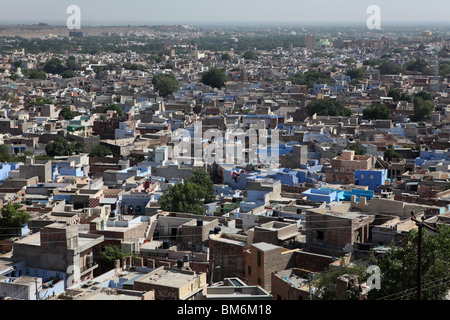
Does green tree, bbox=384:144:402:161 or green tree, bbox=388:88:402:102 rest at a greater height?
green tree, bbox=388:88:402:102

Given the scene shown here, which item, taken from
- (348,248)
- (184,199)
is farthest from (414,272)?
(184,199)

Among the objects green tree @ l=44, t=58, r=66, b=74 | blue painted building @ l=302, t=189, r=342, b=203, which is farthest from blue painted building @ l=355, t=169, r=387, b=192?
green tree @ l=44, t=58, r=66, b=74

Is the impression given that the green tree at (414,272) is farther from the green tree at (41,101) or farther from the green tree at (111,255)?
the green tree at (41,101)

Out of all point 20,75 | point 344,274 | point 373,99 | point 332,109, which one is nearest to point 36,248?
point 344,274

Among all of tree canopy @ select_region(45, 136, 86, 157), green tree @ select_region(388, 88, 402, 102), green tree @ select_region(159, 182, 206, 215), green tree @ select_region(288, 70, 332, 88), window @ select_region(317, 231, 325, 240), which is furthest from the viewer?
green tree @ select_region(288, 70, 332, 88)

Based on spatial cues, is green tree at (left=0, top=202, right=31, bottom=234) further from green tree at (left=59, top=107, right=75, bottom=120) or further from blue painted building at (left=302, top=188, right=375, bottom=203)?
green tree at (left=59, top=107, right=75, bottom=120)

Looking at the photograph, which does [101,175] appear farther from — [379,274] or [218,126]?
[379,274]

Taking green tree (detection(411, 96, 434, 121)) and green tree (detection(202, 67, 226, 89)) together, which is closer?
green tree (detection(411, 96, 434, 121))
